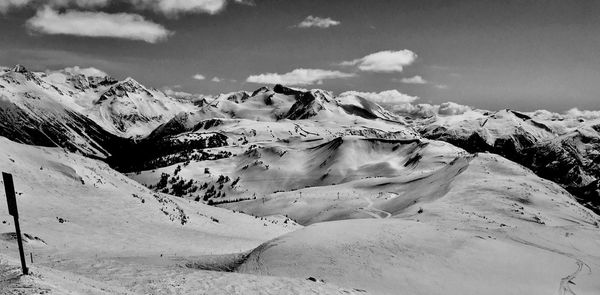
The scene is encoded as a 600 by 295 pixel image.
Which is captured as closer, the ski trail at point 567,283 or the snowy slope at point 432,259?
the snowy slope at point 432,259

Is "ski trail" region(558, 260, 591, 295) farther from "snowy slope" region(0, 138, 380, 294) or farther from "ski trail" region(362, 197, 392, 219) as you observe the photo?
"ski trail" region(362, 197, 392, 219)

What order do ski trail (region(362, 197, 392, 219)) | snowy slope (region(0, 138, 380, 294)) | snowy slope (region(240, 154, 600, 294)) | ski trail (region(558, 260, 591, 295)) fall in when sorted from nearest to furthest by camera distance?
snowy slope (region(0, 138, 380, 294))
snowy slope (region(240, 154, 600, 294))
ski trail (region(558, 260, 591, 295))
ski trail (region(362, 197, 392, 219))

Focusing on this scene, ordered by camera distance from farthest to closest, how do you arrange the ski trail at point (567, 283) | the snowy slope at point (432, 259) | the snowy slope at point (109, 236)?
the ski trail at point (567, 283) → the snowy slope at point (432, 259) → the snowy slope at point (109, 236)

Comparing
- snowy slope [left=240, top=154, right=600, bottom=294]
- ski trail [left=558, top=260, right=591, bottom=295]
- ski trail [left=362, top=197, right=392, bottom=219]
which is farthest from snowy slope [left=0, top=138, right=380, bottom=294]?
ski trail [left=362, top=197, right=392, bottom=219]

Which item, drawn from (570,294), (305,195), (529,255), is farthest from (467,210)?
(305,195)

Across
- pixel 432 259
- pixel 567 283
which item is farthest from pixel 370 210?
pixel 432 259

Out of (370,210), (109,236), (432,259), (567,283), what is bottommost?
(370,210)

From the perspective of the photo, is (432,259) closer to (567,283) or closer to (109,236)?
(567,283)

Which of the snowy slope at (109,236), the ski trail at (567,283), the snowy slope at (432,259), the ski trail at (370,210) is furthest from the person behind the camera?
the ski trail at (370,210)

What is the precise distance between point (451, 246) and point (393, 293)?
1035cm

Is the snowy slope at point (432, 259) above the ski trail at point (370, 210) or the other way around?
above

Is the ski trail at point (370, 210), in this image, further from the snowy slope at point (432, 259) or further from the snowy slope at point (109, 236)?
the snowy slope at point (432, 259)

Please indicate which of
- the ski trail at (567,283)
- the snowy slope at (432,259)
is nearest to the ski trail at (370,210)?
the snowy slope at (432,259)

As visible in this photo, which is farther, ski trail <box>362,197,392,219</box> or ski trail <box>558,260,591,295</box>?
ski trail <box>362,197,392,219</box>
